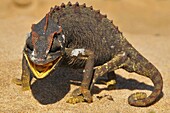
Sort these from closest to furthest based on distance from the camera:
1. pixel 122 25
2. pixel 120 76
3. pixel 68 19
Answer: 1. pixel 68 19
2. pixel 120 76
3. pixel 122 25

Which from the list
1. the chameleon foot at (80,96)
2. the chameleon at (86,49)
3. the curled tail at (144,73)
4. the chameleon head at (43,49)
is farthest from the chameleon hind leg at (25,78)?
the curled tail at (144,73)

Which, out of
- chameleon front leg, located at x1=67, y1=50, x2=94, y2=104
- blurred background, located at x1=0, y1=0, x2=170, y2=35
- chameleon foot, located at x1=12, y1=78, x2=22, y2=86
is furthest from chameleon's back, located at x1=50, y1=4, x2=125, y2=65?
blurred background, located at x1=0, y1=0, x2=170, y2=35

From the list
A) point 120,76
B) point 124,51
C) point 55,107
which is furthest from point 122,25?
point 55,107

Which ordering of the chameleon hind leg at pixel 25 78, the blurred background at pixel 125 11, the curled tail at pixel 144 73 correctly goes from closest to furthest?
1. the chameleon hind leg at pixel 25 78
2. the curled tail at pixel 144 73
3. the blurred background at pixel 125 11

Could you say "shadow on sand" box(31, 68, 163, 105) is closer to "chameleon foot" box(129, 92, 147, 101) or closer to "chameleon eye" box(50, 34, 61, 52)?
"chameleon foot" box(129, 92, 147, 101)

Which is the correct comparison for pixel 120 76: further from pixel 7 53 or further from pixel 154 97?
pixel 7 53

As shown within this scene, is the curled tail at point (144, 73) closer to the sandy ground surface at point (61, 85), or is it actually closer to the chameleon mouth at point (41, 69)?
the sandy ground surface at point (61, 85)

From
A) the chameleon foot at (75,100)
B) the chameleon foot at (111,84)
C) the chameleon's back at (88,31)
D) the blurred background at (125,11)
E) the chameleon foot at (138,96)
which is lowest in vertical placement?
the chameleon foot at (75,100)

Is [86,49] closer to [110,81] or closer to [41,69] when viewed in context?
[110,81]
